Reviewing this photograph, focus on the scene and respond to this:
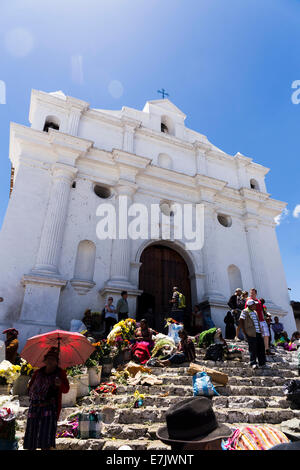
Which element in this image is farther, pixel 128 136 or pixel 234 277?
pixel 234 277

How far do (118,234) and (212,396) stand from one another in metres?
8.00

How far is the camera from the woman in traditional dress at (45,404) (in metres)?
3.57

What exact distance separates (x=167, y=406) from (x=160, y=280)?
26.5 feet

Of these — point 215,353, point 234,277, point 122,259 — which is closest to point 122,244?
point 122,259

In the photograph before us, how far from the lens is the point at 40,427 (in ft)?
11.8

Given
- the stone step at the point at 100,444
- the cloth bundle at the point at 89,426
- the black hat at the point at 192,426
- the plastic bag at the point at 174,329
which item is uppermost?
the plastic bag at the point at 174,329

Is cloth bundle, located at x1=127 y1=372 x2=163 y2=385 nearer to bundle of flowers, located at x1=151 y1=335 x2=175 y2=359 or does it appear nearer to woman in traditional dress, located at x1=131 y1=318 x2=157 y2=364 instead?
woman in traditional dress, located at x1=131 y1=318 x2=157 y2=364

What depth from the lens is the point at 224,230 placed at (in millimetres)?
15188

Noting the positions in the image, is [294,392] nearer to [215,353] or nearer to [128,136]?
[215,353]

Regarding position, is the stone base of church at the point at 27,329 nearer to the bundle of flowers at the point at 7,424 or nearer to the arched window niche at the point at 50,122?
the bundle of flowers at the point at 7,424

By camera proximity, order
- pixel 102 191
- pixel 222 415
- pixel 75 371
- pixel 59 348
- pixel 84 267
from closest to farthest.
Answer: pixel 59 348 → pixel 222 415 → pixel 75 371 → pixel 84 267 → pixel 102 191

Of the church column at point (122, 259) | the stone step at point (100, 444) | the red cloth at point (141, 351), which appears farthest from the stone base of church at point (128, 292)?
the stone step at point (100, 444)

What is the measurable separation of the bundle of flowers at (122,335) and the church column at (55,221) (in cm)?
349

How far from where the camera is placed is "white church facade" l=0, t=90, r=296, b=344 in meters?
10.6
